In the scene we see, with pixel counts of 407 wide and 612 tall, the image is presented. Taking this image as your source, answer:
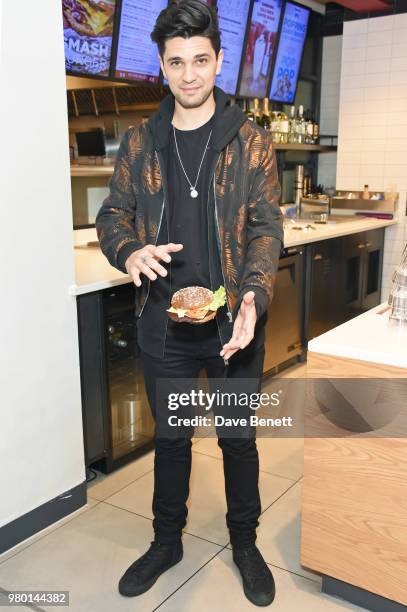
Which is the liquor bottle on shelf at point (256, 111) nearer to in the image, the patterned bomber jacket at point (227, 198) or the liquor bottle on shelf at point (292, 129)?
the liquor bottle on shelf at point (292, 129)

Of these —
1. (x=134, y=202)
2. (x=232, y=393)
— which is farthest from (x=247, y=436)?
(x=134, y=202)

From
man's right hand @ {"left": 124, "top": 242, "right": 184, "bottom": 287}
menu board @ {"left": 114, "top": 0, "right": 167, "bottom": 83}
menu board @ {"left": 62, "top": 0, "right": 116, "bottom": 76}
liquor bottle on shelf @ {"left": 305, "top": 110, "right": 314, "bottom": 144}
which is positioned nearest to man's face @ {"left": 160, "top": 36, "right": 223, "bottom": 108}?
man's right hand @ {"left": 124, "top": 242, "right": 184, "bottom": 287}

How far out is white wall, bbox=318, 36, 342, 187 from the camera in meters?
5.21

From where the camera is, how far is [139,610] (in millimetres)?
1878

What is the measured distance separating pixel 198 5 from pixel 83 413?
156 cm

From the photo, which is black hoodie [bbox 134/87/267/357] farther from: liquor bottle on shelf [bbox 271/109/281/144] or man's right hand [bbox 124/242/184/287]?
liquor bottle on shelf [bbox 271/109/281/144]

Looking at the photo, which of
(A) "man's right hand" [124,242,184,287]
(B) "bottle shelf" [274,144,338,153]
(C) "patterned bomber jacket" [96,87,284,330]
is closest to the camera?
(A) "man's right hand" [124,242,184,287]

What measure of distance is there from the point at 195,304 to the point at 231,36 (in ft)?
10.3

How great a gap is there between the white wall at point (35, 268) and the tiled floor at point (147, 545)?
19 centimetres

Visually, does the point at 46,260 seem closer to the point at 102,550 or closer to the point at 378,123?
the point at 102,550

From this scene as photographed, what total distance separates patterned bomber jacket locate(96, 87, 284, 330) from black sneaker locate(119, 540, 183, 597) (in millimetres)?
836

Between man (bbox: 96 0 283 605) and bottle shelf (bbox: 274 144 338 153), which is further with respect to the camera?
bottle shelf (bbox: 274 144 338 153)

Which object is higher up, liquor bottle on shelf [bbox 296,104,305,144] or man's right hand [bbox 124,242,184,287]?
liquor bottle on shelf [bbox 296,104,305,144]

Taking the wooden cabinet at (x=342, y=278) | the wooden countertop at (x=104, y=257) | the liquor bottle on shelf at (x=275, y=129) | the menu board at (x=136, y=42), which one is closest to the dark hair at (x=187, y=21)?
the wooden countertop at (x=104, y=257)
